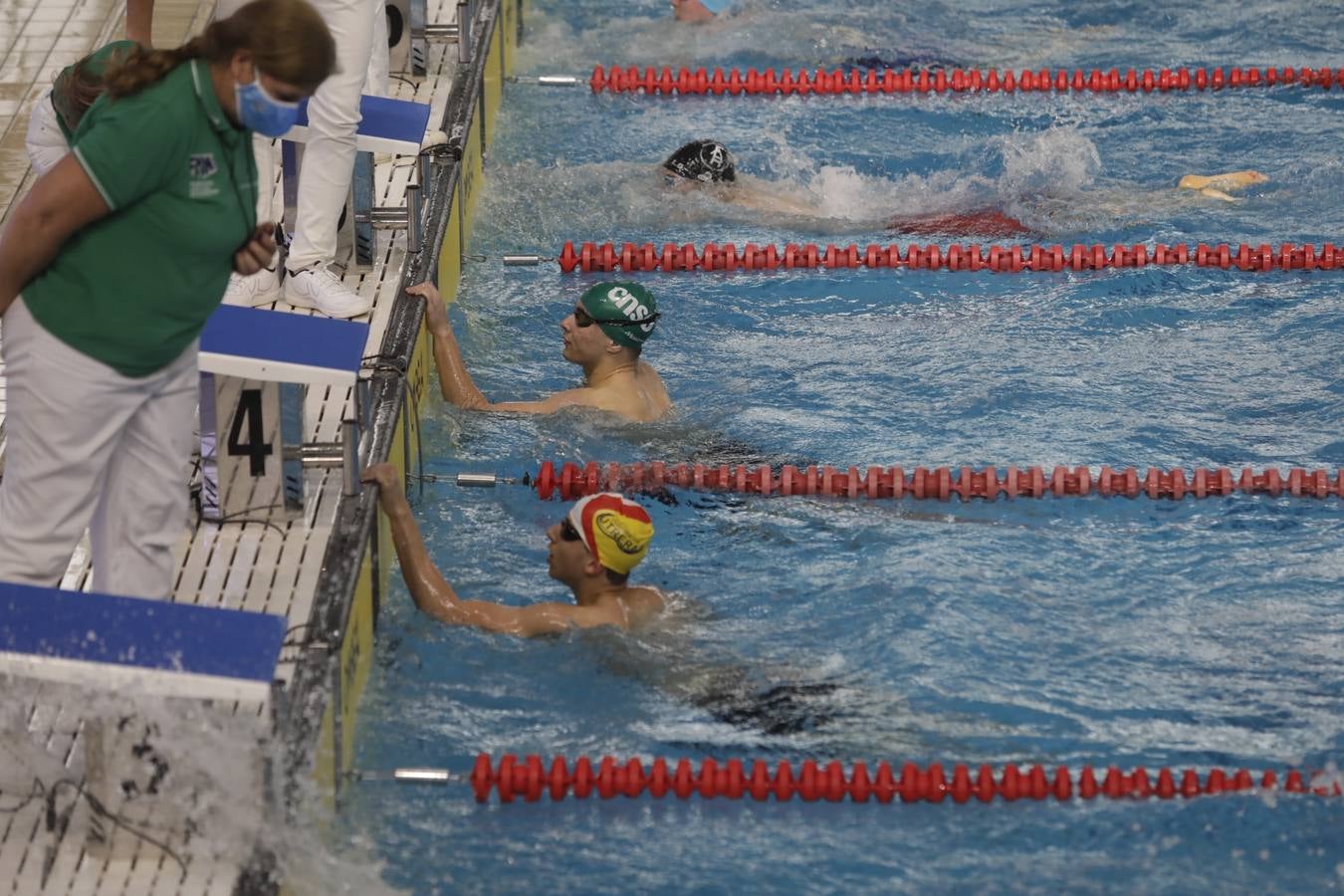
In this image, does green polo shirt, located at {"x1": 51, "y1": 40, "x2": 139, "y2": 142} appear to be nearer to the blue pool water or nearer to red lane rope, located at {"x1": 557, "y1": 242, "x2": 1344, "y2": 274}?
the blue pool water

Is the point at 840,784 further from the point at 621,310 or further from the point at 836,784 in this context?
the point at 621,310

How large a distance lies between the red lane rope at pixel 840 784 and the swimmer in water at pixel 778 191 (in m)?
3.51

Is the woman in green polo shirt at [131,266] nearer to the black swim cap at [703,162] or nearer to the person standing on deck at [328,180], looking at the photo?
the person standing on deck at [328,180]

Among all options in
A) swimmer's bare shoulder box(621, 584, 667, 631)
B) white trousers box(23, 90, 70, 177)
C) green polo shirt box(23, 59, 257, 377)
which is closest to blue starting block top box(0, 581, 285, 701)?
green polo shirt box(23, 59, 257, 377)

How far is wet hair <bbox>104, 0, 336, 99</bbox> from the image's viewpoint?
3.14 metres

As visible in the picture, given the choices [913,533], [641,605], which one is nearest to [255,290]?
[641,605]

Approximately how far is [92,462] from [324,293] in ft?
7.04

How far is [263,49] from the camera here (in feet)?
10.3

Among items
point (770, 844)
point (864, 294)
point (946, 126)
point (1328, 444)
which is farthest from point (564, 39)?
point (770, 844)

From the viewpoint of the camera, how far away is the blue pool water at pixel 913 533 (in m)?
3.85

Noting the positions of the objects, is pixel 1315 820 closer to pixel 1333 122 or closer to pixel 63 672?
pixel 63 672

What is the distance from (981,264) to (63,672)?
435 cm

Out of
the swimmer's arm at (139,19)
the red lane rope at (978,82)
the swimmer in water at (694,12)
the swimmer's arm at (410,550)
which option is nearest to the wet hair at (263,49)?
the swimmer's arm at (410,550)

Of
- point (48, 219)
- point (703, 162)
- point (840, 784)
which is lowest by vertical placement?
point (840, 784)
